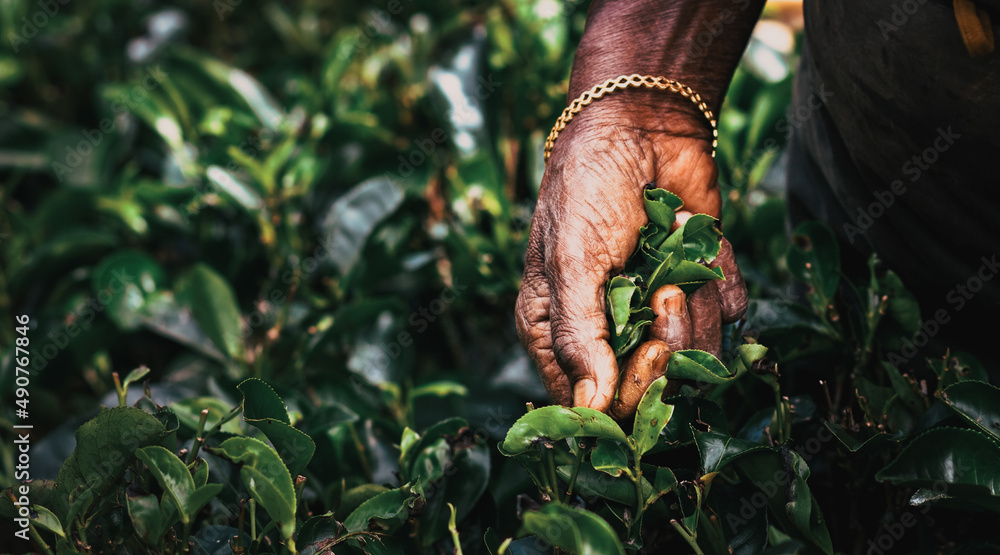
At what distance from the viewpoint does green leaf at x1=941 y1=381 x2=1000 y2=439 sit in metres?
0.87

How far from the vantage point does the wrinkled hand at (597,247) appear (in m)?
0.90

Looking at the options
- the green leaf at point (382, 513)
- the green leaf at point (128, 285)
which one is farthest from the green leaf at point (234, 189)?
the green leaf at point (382, 513)

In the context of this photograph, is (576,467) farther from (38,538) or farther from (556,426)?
(38,538)

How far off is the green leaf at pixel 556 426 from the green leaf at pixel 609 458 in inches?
1.0

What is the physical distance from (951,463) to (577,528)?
448mm

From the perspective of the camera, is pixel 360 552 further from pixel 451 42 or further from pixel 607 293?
pixel 451 42

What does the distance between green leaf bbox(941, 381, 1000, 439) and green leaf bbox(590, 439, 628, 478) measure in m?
0.38
